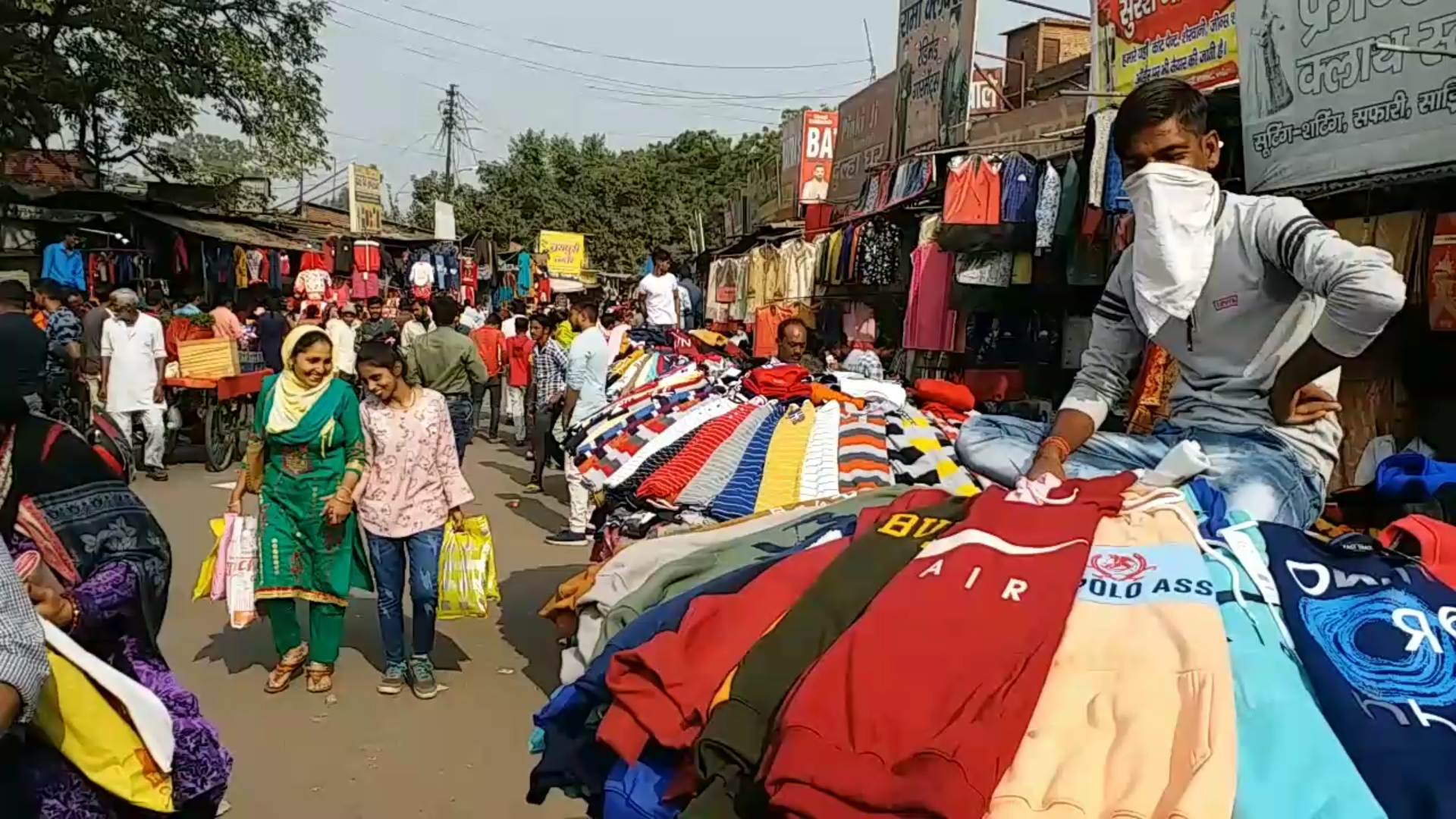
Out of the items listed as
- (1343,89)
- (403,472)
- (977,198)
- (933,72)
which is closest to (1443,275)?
(1343,89)

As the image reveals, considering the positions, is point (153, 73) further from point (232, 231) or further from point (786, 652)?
point (786, 652)

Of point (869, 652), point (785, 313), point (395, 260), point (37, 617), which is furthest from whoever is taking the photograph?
point (395, 260)

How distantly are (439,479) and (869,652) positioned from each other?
186 inches

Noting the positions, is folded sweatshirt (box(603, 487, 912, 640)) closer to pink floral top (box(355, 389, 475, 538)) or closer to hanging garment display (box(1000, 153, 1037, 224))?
pink floral top (box(355, 389, 475, 538))

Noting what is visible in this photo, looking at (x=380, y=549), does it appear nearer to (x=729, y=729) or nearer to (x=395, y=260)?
(x=729, y=729)

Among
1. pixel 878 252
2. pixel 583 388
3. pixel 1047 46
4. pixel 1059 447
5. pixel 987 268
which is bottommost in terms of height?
pixel 583 388

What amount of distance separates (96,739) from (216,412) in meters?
11.7

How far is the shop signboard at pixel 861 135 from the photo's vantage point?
14805 mm

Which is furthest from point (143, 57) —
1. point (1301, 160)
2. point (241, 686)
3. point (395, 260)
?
point (1301, 160)

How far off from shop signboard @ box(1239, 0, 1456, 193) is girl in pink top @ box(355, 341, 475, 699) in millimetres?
4498

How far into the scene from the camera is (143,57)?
2230 centimetres

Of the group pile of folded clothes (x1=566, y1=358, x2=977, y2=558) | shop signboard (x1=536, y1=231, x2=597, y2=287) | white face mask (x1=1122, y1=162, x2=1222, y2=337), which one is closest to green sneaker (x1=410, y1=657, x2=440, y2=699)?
pile of folded clothes (x1=566, y1=358, x2=977, y2=558)

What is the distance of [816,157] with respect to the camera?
730 inches

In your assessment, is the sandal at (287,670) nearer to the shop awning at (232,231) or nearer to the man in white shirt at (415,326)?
the man in white shirt at (415,326)
